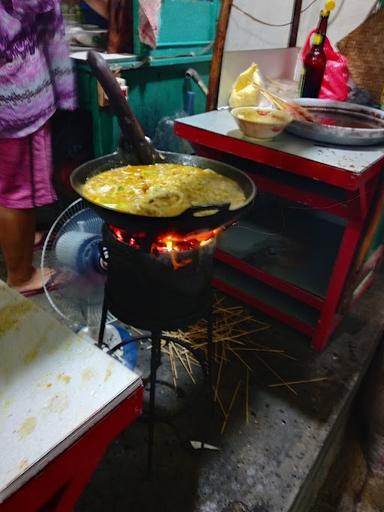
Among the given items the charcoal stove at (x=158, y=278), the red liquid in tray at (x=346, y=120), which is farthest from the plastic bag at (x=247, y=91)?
the charcoal stove at (x=158, y=278)

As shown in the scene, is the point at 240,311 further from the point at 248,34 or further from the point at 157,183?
the point at 248,34

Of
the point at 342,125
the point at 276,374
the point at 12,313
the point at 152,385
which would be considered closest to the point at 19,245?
the point at 152,385

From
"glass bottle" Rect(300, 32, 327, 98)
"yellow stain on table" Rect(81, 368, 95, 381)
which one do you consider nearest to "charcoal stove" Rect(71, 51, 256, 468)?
"yellow stain on table" Rect(81, 368, 95, 381)

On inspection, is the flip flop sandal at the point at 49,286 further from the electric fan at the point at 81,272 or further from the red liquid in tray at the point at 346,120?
the red liquid in tray at the point at 346,120

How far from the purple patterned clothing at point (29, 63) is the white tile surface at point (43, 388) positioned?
4.80 feet

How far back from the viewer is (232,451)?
185cm

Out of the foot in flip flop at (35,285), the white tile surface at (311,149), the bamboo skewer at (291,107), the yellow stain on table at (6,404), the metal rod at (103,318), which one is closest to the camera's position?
the yellow stain on table at (6,404)

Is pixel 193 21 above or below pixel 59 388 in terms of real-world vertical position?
above

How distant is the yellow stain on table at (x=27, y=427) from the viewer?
2.74ft

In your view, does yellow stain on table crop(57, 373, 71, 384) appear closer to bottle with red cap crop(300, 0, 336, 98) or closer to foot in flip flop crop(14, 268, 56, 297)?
foot in flip flop crop(14, 268, 56, 297)

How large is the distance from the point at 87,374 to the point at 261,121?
5.08 ft

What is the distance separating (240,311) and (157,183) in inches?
52.2

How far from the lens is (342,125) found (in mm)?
2312

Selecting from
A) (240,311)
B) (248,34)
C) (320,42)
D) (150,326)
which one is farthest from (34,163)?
(248,34)
